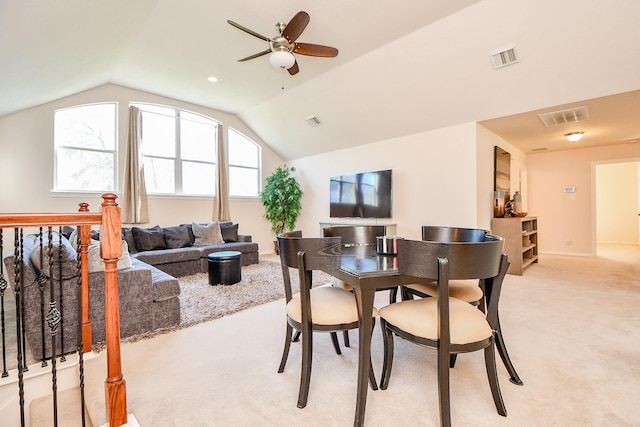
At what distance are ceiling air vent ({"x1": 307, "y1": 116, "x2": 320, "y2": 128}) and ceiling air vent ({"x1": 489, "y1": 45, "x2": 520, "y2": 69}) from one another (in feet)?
9.90

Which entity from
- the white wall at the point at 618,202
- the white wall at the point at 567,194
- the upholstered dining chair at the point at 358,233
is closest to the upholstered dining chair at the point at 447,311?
the upholstered dining chair at the point at 358,233

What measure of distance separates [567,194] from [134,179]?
872 cm

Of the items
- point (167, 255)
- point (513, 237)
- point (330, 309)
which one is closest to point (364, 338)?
point (330, 309)

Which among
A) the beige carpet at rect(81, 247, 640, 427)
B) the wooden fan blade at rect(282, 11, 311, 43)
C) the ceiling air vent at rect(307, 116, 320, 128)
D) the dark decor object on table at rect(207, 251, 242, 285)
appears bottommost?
the beige carpet at rect(81, 247, 640, 427)

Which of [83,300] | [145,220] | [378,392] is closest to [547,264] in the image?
[378,392]

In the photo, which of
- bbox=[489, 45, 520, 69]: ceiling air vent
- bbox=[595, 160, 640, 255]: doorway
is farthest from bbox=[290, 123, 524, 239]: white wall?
bbox=[595, 160, 640, 255]: doorway

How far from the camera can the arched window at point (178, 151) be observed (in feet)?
18.1

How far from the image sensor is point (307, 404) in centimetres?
156

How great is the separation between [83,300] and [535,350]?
3.29m

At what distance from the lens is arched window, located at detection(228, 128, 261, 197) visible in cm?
662

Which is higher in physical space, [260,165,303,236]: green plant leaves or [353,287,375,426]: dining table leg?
[260,165,303,236]: green plant leaves

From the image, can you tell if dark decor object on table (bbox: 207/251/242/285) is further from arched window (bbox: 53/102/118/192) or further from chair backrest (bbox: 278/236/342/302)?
arched window (bbox: 53/102/118/192)

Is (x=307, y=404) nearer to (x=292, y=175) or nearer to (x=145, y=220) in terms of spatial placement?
(x=145, y=220)

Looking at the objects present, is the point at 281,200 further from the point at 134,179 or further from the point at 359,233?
the point at 359,233
